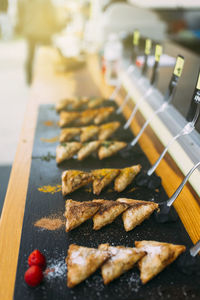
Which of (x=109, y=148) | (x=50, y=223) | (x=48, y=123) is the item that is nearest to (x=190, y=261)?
(x=50, y=223)

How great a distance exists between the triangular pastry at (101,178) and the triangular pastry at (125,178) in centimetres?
4

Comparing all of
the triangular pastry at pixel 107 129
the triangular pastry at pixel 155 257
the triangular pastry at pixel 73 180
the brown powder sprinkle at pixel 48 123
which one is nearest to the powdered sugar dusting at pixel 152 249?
the triangular pastry at pixel 155 257

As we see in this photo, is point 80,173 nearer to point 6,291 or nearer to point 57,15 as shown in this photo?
point 6,291

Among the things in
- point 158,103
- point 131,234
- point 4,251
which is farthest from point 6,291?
point 158,103

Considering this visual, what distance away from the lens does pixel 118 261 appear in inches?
43.6

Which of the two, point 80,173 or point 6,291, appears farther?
point 80,173

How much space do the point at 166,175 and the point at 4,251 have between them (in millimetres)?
981

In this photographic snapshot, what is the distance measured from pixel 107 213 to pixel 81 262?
0.29 meters

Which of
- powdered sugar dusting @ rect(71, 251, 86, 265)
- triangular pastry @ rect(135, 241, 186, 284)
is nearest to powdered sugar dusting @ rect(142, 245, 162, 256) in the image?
triangular pastry @ rect(135, 241, 186, 284)

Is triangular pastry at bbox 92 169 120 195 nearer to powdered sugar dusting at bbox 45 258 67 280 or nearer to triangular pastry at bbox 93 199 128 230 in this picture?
triangular pastry at bbox 93 199 128 230

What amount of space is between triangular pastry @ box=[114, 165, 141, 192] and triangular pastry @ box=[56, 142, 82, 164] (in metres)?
0.41

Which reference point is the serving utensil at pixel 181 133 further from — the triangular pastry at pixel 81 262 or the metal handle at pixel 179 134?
the triangular pastry at pixel 81 262

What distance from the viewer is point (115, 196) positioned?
1560 mm

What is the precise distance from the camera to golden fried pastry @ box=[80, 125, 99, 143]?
6.98 ft
